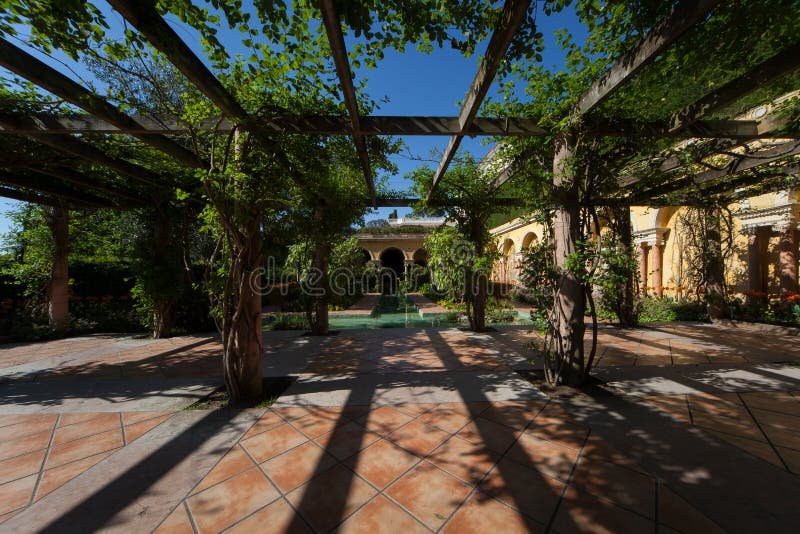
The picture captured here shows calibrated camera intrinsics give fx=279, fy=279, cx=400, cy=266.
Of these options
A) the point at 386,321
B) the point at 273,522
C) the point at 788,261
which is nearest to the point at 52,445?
the point at 273,522

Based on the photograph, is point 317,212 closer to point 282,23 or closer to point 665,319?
point 282,23

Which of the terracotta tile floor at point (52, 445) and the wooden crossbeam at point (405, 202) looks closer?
the terracotta tile floor at point (52, 445)

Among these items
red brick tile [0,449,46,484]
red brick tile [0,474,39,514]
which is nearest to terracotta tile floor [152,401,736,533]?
red brick tile [0,474,39,514]

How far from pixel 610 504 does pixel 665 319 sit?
27.3ft

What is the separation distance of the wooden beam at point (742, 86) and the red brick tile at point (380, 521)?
4228 millimetres

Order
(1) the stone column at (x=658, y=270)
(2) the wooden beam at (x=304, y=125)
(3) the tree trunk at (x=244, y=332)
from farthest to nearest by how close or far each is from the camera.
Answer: (1) the stone column at (x=658, y=270) → (2) the wooden beam at (x=304, y=125) → (3) the tree trunk at (x=244, y=332)

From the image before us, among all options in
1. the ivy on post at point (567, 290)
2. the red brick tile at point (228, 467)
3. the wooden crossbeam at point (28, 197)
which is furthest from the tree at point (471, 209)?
the wooden crossbeam at point (28, 197)

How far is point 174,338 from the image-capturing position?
586 centimetres

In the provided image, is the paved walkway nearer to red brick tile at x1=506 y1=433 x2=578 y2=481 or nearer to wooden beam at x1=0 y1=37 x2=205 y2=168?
red brick tile at x1=506 y1=433 x2=578 y2=481

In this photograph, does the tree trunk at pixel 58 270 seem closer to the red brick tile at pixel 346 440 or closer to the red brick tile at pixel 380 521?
the red brick tile at pixel 346 440

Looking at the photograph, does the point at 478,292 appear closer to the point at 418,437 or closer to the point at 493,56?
the point at 418,437

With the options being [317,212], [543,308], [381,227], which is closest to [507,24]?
[543,308]

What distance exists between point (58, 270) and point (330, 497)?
866 centimetres

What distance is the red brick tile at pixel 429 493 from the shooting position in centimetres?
150
